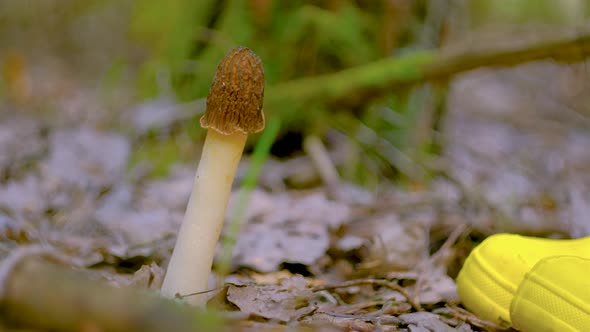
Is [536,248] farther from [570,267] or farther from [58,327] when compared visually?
[58,327]

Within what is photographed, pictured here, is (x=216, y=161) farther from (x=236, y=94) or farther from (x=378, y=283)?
(x=378, y=283)

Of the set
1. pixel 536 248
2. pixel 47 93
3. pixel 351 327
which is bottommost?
pixel 47 93

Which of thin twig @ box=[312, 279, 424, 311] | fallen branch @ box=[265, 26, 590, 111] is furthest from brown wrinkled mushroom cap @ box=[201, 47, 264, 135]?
fallen branch @ box=[265, 26, 590, 111]

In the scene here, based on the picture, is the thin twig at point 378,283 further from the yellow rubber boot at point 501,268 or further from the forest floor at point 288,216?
the yellow rubber boot at point 501,268

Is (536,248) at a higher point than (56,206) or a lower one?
higher

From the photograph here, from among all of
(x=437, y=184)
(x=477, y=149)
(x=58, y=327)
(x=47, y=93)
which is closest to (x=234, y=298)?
(x=58, y=327)

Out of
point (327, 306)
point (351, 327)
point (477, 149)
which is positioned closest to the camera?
point (351, 327)

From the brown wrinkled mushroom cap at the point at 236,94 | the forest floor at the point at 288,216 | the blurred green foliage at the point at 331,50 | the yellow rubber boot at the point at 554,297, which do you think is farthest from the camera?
the blurred green foliage at the point at 331,50

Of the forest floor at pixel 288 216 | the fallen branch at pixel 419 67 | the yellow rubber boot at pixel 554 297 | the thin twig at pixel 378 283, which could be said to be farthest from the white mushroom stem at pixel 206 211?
the fallen branch at pixel 419 67
